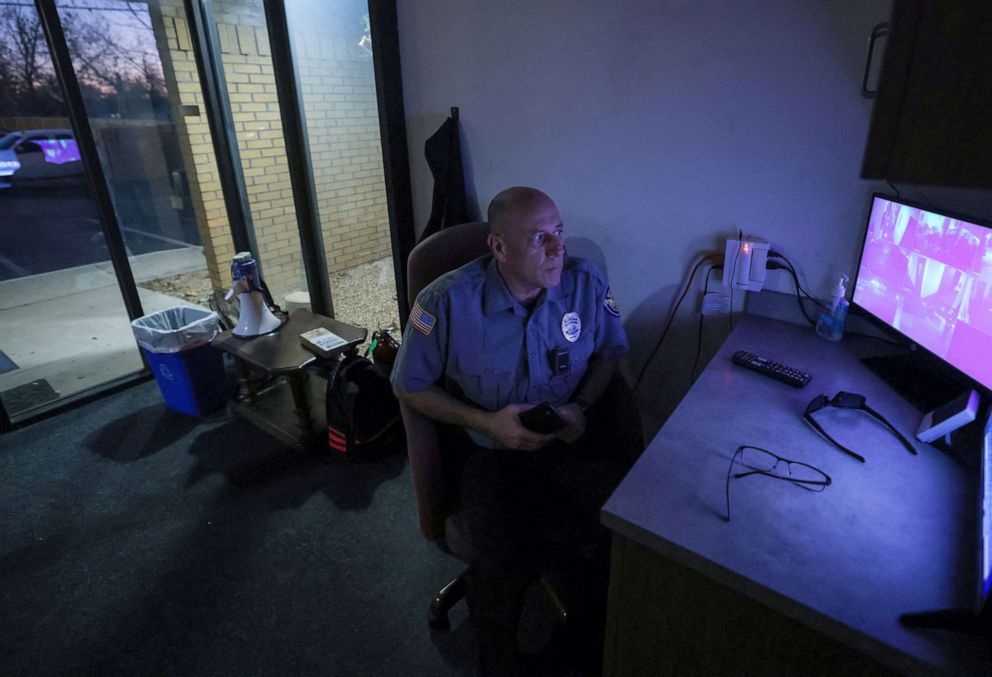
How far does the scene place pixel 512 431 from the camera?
136 centimetres

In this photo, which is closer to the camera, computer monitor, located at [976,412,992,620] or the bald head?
computer monitor, located at [976,412,992,620]

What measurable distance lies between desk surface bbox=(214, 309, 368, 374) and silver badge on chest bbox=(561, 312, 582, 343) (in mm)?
1110

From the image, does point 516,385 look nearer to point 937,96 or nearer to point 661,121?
point 661,121

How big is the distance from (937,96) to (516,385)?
1107 mm

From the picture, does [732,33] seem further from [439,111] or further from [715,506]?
[715,506]

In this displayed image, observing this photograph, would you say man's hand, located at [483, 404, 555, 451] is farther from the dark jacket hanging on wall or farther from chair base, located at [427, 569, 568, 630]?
the dark jacket hanging on wall

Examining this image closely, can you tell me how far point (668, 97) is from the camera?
1.65m

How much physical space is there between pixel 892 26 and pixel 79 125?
310 centimetres

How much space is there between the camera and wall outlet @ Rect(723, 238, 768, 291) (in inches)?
63.6

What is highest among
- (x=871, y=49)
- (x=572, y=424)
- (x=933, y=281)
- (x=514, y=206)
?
(x=871, y=49)

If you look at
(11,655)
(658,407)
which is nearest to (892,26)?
(658,407)

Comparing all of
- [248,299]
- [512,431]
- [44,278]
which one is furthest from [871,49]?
[44,278]

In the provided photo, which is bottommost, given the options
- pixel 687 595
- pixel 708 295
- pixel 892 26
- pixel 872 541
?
pixel 687 595

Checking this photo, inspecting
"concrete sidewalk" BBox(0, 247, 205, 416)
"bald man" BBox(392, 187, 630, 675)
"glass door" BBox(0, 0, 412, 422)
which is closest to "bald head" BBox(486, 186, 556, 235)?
"bald man" BBox(392, 187, 630, 675)
